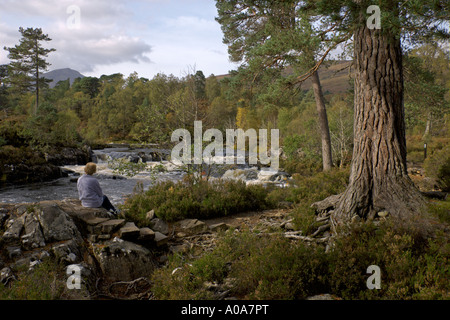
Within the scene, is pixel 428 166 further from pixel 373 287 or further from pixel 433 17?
pixel 373 287

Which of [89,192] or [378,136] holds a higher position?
[378,136]

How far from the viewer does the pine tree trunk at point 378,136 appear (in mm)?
5027

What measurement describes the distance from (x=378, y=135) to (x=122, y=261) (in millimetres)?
4856

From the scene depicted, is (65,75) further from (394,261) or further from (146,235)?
(394,261)

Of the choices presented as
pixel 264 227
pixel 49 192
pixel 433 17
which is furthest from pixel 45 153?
pixel 433 17

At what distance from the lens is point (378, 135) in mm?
5168

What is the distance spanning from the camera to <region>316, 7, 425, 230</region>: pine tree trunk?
5027 mm

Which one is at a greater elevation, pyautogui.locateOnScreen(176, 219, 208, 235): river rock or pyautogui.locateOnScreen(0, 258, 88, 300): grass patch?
pyautogui.locateOnScreen(0, 258, 88, 300): grass patch

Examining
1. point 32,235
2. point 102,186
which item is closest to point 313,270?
point 32,235

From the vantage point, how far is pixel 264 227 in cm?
626

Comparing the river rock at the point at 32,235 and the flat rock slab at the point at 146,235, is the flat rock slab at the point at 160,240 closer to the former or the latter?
the flat rock slab at the point at 146,235

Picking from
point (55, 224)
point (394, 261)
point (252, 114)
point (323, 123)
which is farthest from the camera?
point (252, 114)

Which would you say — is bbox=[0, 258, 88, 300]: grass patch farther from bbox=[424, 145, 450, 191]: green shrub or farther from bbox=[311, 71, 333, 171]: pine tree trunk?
bbox=[311, 71, 333, 171]: pine tree trunk

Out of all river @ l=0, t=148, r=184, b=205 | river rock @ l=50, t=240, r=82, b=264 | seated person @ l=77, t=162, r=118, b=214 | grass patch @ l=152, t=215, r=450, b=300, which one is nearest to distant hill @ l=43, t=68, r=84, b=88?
river @ l=0, t=148, r=184, b=205
